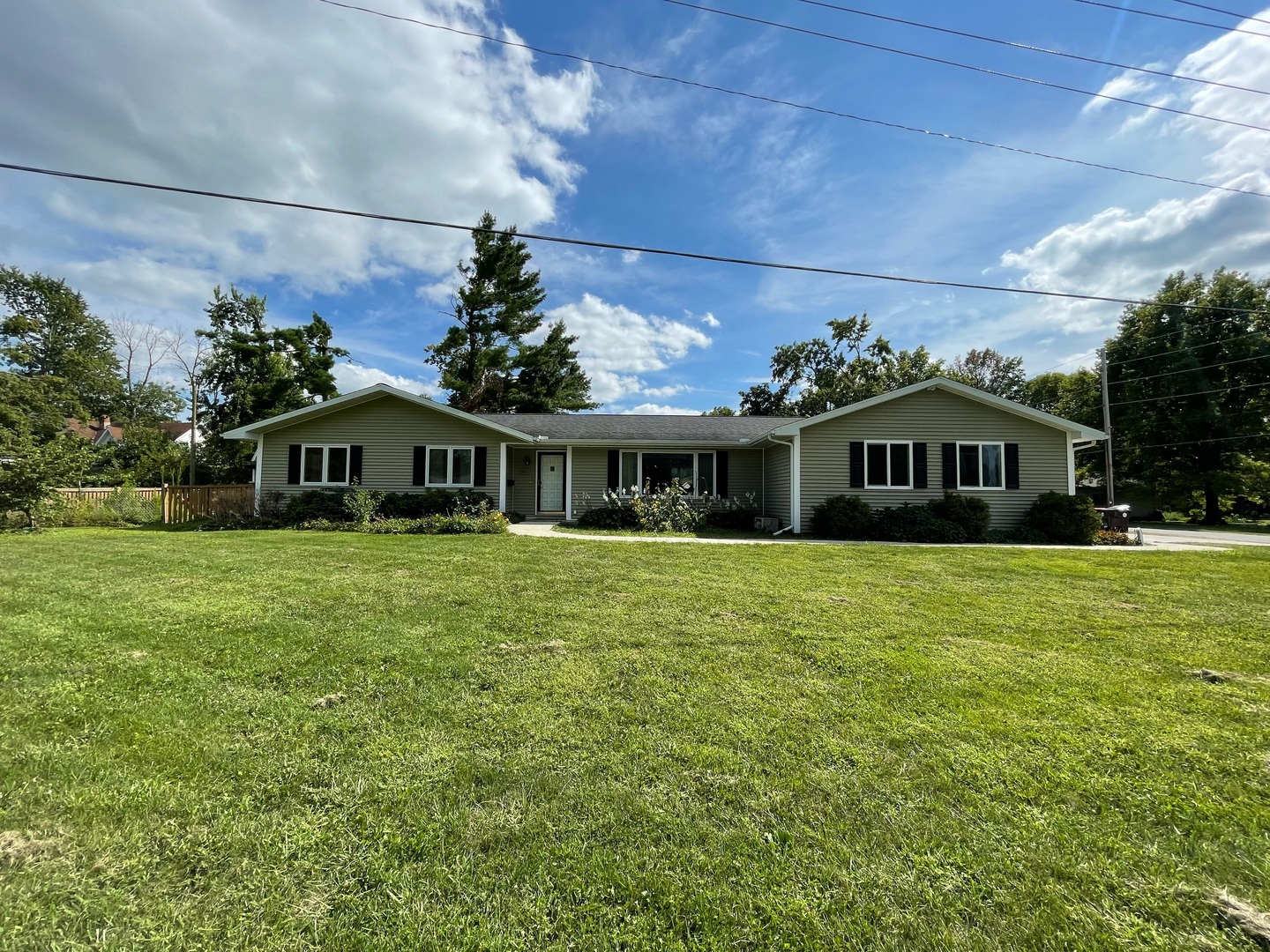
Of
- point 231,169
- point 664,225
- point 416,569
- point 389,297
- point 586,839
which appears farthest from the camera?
point 389,297

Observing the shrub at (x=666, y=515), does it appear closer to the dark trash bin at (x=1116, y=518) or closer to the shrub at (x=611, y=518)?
the shrub at (x=611, y=518)

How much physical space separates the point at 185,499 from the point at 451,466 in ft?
27.6

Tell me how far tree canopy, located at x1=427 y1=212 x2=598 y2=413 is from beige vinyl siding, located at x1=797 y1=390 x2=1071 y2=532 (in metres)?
19.5

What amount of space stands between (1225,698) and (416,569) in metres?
8.14

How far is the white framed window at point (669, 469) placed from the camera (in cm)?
1670

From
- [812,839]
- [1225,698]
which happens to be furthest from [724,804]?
[1225,698]

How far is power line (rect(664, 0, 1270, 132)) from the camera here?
756 centimetres

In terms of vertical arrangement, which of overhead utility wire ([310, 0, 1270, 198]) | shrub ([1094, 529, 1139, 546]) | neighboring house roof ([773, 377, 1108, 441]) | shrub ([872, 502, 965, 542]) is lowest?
shrub ([1094, 529, 1139, 546])

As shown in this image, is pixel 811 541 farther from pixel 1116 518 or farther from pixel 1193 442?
pixel 1193 442

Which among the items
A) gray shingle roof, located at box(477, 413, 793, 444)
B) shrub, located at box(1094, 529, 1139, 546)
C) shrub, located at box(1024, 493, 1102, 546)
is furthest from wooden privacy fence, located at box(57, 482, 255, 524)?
shrub, located at box(1094, 529, 1139, 546)

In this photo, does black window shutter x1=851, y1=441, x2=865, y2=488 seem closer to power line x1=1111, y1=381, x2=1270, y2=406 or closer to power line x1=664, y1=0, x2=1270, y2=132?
power line x1=664, y1=0, x2=1270, y2=132

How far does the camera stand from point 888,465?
46.1 feet

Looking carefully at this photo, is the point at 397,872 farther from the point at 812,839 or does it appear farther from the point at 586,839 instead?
the point at 812,839

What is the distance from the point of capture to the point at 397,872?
1890 millimetres
